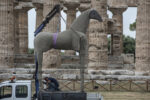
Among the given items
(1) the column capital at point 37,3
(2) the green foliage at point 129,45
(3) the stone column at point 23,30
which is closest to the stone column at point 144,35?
(1) the column capital at point 37,3

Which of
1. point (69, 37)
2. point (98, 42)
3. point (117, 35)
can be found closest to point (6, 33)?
point (98, 42)

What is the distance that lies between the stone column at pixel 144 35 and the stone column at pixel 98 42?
91.6 inches

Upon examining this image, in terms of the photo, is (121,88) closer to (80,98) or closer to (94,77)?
(94,77)

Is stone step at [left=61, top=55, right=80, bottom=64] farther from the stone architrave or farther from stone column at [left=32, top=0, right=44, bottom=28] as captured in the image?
the stone architrave

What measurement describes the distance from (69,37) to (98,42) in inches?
410

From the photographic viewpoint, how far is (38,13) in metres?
31.4

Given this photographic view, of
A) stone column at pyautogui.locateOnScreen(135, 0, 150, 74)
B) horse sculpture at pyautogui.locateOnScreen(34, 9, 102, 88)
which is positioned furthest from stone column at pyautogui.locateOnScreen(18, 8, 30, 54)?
horse sculpture at pyautogui.locateOnScreen(34, 9, 102, 88)

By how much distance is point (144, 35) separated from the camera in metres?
20.4

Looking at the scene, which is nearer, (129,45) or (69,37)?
(69,37)

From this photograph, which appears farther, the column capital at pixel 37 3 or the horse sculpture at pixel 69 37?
the column capital at pixel 37 3

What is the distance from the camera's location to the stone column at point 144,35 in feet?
66.6

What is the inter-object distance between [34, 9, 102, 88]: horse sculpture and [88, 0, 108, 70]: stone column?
1019cm

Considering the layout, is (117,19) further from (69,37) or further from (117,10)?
(69,37)

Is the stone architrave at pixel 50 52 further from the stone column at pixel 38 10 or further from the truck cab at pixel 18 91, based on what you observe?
the truck cab at pixel 18 91
